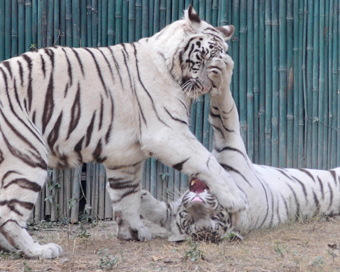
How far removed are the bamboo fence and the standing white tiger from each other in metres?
1.57

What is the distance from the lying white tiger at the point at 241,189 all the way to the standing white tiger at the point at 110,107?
0.22m

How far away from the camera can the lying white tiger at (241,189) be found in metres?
4.91

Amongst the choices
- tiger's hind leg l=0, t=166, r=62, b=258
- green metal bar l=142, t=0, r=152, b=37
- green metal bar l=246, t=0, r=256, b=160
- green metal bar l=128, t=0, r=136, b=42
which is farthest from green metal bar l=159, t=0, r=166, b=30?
tiger's hind leg l=0, t=166, r=62, b=258

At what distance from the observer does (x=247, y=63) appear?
6.50 m

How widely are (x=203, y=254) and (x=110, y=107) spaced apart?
1269mm

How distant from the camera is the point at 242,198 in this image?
4.73m

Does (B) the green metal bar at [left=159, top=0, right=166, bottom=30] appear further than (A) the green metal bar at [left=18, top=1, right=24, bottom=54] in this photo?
Yes

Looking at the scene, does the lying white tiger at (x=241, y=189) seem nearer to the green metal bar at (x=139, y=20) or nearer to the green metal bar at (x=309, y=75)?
the green metal bar at (x=309, y=75)

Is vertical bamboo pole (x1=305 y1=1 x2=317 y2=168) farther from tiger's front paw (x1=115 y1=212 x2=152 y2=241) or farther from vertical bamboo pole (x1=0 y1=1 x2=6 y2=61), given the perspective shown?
vertical bamboo pole (x1=0 y1=1 x2=6 y2=61)

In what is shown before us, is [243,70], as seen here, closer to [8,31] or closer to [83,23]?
[83,23]

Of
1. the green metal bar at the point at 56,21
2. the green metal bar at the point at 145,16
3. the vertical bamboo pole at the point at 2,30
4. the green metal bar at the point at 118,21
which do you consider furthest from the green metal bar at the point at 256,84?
the vertical bamboo pole at the point at 2,30

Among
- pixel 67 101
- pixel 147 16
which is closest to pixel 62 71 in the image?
pixel 67 101

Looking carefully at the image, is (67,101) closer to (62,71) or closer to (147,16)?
(62,71)

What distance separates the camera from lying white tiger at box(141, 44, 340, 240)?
4.91 meters
